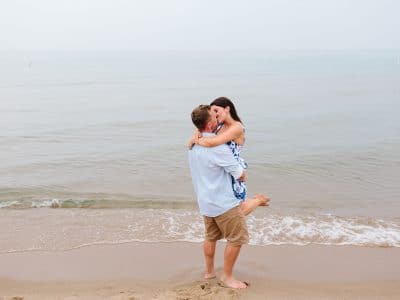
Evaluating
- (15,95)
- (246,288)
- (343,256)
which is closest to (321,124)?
(343,256)

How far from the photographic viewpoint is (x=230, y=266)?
438 cm

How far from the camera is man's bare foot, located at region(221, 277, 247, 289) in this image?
4352mm

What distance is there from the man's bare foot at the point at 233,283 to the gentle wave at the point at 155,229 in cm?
143

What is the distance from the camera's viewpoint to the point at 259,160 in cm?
1109

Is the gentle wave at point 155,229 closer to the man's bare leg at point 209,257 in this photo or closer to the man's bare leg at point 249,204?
the man's bare leg at point 209,257

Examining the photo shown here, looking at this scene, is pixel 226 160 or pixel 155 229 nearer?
pixel 226 160

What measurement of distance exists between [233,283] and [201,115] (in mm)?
1607

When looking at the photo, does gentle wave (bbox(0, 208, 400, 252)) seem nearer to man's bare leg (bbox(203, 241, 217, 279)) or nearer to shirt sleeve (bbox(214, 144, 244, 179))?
man's bare leg (bbox(203, 241, 217, 279))

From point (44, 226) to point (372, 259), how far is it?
14.1ft

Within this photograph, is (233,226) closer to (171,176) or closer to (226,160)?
(226,160)

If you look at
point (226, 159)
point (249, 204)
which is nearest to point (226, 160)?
point (226, 159)

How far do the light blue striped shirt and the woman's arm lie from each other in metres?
0.04

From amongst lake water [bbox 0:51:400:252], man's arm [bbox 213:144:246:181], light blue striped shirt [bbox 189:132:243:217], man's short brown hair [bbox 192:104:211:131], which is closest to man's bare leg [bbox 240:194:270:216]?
light blue striped shirt [bbox 189:132:243:217]

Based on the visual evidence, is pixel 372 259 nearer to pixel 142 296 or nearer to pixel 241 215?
pixel 241 215
